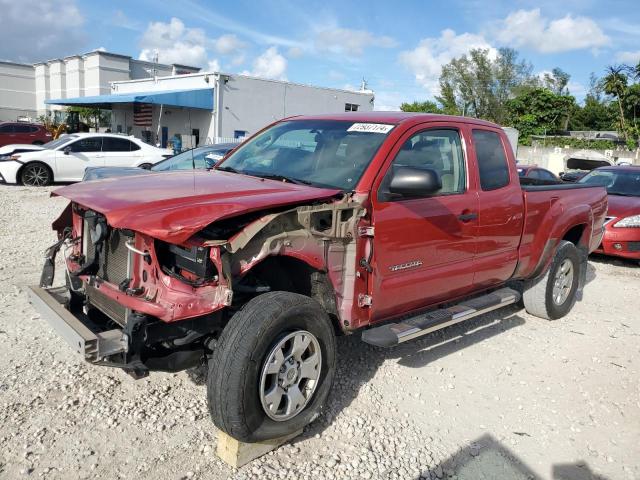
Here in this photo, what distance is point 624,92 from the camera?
4459cm

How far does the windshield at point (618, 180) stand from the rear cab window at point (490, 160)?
5431mm

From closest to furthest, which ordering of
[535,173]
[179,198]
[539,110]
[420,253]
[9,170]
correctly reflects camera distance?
[179,198] → [420,253] → [535,173] → [9,170] → [539,110]

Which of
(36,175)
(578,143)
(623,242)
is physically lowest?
(36,175)

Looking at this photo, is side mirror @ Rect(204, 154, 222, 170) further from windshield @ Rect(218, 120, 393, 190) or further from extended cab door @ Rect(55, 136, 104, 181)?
extended cab door @ Rect(55, 136, 104, 181)

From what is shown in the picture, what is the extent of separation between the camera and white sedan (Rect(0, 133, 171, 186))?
1485 cm

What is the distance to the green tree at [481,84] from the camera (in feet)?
189

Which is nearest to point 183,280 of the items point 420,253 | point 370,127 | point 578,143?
point 420,253

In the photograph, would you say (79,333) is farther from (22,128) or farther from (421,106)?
(421,106)

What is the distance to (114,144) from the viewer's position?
1570 centimetres

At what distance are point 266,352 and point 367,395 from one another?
1308mm

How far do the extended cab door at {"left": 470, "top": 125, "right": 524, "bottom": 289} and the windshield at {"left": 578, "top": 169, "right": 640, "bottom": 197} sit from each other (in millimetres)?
5382

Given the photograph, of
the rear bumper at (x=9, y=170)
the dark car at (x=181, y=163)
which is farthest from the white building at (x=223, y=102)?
the dark car at (x=181, y=163)

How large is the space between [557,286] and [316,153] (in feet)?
11.1

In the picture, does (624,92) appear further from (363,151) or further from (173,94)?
(363,151)
